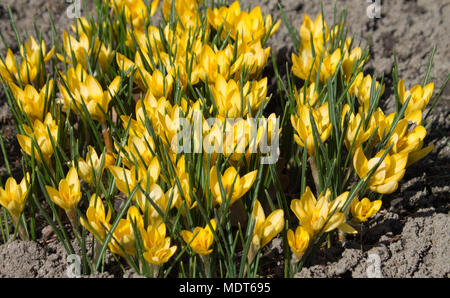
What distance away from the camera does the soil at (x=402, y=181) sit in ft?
5.27

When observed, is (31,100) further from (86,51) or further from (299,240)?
(299,240)

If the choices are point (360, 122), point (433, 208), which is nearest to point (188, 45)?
point (360, 122)

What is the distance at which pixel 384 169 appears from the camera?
150cm

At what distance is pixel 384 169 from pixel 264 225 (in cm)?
39

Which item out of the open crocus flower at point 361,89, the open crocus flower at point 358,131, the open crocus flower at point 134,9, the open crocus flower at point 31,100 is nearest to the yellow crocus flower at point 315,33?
the open crocus flower at point 361,89

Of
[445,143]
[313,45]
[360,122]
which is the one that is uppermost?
[313,45]

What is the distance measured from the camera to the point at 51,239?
1.78m

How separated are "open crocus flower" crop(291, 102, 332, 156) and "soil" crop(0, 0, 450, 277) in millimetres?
298

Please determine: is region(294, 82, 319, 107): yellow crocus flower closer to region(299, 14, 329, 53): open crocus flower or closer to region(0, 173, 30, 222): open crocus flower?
region(299, 14, 329, 53): open crocus flower

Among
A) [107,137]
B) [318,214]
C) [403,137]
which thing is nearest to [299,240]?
[318,214]

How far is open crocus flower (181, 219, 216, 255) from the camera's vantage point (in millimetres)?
1374

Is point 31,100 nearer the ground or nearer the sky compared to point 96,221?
nearer the sky

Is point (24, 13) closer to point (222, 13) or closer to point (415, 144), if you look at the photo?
point (222, 13)
